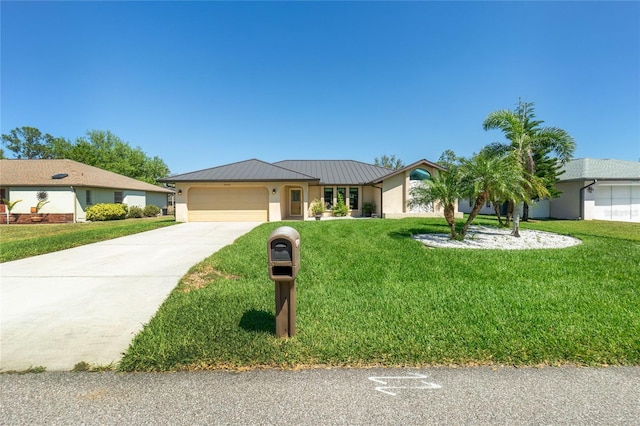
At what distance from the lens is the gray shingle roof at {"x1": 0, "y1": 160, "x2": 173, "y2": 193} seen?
20.2m

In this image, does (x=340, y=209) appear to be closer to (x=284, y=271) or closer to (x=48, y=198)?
(x=284, y=271)

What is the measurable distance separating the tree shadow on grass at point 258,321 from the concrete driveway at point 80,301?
1.31 metres

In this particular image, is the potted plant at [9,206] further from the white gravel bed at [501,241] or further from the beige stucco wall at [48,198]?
the white gravel bed at [501,241]

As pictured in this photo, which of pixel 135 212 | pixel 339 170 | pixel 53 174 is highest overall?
pixel 339 170

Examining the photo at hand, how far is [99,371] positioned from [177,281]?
2771 millimetres

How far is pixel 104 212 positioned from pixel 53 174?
17.2ft

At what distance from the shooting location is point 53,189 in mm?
20125

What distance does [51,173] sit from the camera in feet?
71.5

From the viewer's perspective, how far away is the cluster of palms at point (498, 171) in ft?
28.3

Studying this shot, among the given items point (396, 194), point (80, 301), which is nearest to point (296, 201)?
point (396, 194)

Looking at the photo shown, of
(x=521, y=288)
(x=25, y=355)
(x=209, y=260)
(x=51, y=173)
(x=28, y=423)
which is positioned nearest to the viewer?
(x=28, y=423)

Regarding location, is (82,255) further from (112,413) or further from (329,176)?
(329,176)

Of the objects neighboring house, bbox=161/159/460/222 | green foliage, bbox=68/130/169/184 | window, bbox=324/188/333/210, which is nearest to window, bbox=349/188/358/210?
neighboring house, bbox=161/159/460/222

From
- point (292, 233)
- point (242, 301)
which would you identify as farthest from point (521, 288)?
point (242, 301)
